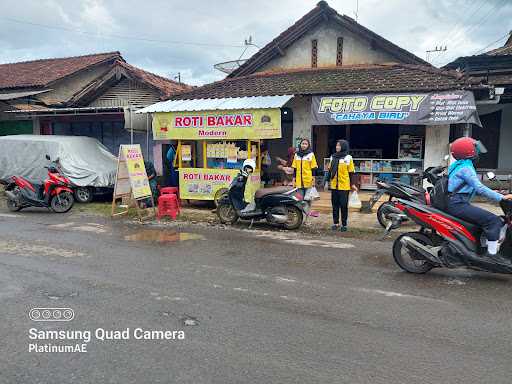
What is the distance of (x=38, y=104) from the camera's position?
57.2 feet

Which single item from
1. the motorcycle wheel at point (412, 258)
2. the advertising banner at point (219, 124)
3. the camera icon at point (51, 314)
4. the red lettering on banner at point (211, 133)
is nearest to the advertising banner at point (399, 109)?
the advertising banner at point (219, 124)

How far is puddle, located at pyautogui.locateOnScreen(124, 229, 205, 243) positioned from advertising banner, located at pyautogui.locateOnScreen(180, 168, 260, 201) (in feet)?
9.17

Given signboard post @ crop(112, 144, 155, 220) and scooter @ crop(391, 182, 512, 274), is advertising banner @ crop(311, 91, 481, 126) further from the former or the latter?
scooter @ crop(391, 182, 512, 274)

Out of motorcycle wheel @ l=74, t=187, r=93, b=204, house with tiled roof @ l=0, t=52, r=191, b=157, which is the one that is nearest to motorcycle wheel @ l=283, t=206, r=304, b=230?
motorcycle wheel @ l=74, t=187, r=93, b=204

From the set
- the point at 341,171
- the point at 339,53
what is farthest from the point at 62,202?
the point at 339,53

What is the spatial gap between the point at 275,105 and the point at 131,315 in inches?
283

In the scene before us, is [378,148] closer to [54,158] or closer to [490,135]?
[490,135]

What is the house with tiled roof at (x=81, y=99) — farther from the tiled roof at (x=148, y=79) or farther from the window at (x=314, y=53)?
the window at (x=314, y=53)

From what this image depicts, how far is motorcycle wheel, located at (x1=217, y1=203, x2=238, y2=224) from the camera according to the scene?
899 cm

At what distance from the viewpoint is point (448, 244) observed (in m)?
5.23

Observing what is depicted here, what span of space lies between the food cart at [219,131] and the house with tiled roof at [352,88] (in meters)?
1.26

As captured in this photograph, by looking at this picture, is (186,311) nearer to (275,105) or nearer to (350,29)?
(275,105)

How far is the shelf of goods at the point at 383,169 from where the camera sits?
40.2 ft

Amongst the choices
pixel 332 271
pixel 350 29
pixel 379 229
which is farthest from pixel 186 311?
pixel 350 29
